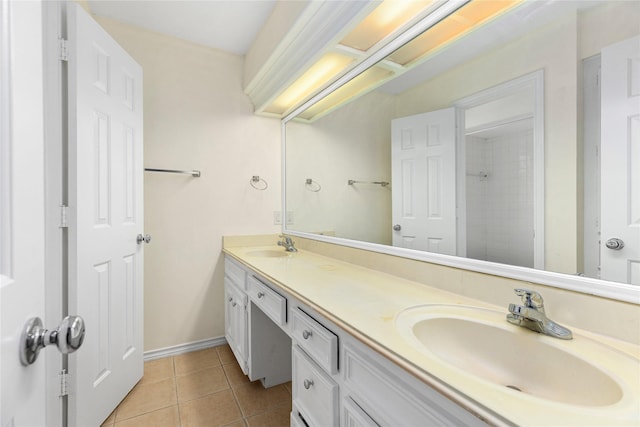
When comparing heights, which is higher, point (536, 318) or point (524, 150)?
point (524, 150)

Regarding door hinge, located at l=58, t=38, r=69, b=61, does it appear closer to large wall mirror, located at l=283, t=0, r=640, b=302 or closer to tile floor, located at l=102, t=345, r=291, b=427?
large wall mirror, located at l=283, t=0, r=640, b=302

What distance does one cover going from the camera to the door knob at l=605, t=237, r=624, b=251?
0.73m

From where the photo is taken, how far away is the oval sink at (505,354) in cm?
61

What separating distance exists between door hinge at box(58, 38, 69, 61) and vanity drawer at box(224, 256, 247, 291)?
1344mm

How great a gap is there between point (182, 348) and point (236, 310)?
2.34ft

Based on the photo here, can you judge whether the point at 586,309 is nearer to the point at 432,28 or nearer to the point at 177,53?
the point at 432,28

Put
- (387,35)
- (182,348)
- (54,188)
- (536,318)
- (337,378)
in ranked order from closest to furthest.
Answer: (536,318) → (337,378) → (54,188) → (387,35) → (182,348)

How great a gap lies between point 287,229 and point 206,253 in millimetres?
696

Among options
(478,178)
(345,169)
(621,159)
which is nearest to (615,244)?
(621,159)

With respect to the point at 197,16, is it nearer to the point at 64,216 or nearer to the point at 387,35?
the point at 387,35

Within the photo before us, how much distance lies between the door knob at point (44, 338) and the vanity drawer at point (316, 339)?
631 millimetres

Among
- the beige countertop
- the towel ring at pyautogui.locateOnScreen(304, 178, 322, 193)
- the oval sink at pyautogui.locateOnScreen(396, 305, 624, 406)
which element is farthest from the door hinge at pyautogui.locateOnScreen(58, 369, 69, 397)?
the towel ring at pyautogui.locateOnScreen(304, 178, 322, 193)

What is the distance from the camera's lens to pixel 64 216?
127 centimetres

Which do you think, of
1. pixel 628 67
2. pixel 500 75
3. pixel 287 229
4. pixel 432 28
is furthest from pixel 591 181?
pixel 287 229
